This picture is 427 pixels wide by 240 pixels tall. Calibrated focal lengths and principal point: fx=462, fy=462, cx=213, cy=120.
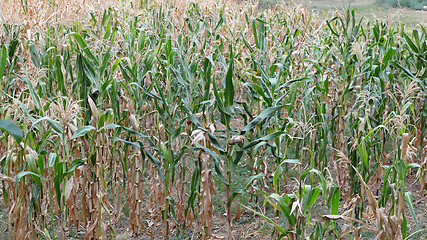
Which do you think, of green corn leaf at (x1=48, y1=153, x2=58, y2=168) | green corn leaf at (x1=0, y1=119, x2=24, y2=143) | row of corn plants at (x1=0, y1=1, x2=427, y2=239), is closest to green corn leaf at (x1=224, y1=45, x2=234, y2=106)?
row of corn plants at (x1=0, y1=1, x2=427, y2=239)

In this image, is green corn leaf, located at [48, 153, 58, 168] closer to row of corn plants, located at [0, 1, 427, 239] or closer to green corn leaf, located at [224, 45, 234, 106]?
row of corn plants, located at [0, 1, 427, 239]

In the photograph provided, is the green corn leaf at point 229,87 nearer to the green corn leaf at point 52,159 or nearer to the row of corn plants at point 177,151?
the row of corn plants at point 177,151

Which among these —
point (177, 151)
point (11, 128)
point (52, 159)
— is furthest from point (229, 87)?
point (11, 128)

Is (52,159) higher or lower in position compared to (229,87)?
lower

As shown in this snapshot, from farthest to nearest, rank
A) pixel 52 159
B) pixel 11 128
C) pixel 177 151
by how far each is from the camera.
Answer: pixel 177 151
pixel 52 159
pixel 11 128

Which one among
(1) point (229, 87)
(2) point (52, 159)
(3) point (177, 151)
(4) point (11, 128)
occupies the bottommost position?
(3) point (177, 151)

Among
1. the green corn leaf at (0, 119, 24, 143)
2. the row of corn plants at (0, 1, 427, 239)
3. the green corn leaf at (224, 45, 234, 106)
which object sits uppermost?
the green corn leaf at (0, 119, 24, 143)

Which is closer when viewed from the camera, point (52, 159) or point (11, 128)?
point (11, 128)

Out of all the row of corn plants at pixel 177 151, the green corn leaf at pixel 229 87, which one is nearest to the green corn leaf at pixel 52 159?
the row of corn plants at pixel 177 151

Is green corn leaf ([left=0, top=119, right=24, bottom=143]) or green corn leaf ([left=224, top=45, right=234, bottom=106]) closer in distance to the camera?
green corn leaf ([left=0, top=119, right=24, bottom=143])

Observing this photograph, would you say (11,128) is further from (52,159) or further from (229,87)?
(229,87)

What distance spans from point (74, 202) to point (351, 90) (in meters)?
2.52

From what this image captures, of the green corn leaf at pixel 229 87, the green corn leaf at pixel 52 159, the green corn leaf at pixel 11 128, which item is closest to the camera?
the green corn leaf at pixel 11 128

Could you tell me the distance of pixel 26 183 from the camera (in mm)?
2795
